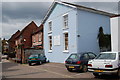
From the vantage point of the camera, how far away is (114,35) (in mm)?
13672

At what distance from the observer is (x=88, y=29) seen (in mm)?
18375

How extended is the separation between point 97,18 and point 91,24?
143 centimetres

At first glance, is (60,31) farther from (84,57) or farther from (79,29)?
(84,57)

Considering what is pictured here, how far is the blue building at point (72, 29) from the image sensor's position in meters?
17.7

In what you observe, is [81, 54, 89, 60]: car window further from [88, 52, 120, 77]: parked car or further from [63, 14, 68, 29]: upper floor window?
[63, 14, 68, 29]: upper floor window

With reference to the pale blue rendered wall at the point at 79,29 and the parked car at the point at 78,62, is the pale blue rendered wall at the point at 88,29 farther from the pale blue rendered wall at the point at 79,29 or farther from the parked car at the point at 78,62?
the parked car at the point at 78,62

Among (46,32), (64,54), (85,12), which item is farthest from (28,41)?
(85,12)

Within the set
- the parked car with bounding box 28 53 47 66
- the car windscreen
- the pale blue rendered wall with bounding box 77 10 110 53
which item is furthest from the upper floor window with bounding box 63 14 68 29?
the car windscreen

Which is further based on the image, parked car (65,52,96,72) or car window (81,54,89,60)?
car window (81,54,89,60)

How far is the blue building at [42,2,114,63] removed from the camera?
17.7 m

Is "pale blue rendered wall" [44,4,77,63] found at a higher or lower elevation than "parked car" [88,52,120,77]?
higher

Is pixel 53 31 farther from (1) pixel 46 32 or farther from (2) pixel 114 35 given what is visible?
(2) pixel 114 35

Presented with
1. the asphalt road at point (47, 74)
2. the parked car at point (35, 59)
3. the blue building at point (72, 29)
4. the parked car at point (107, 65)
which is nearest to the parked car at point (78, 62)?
the asphalt road at point (47, 74)

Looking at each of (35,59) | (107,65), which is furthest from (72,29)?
(107,65)
